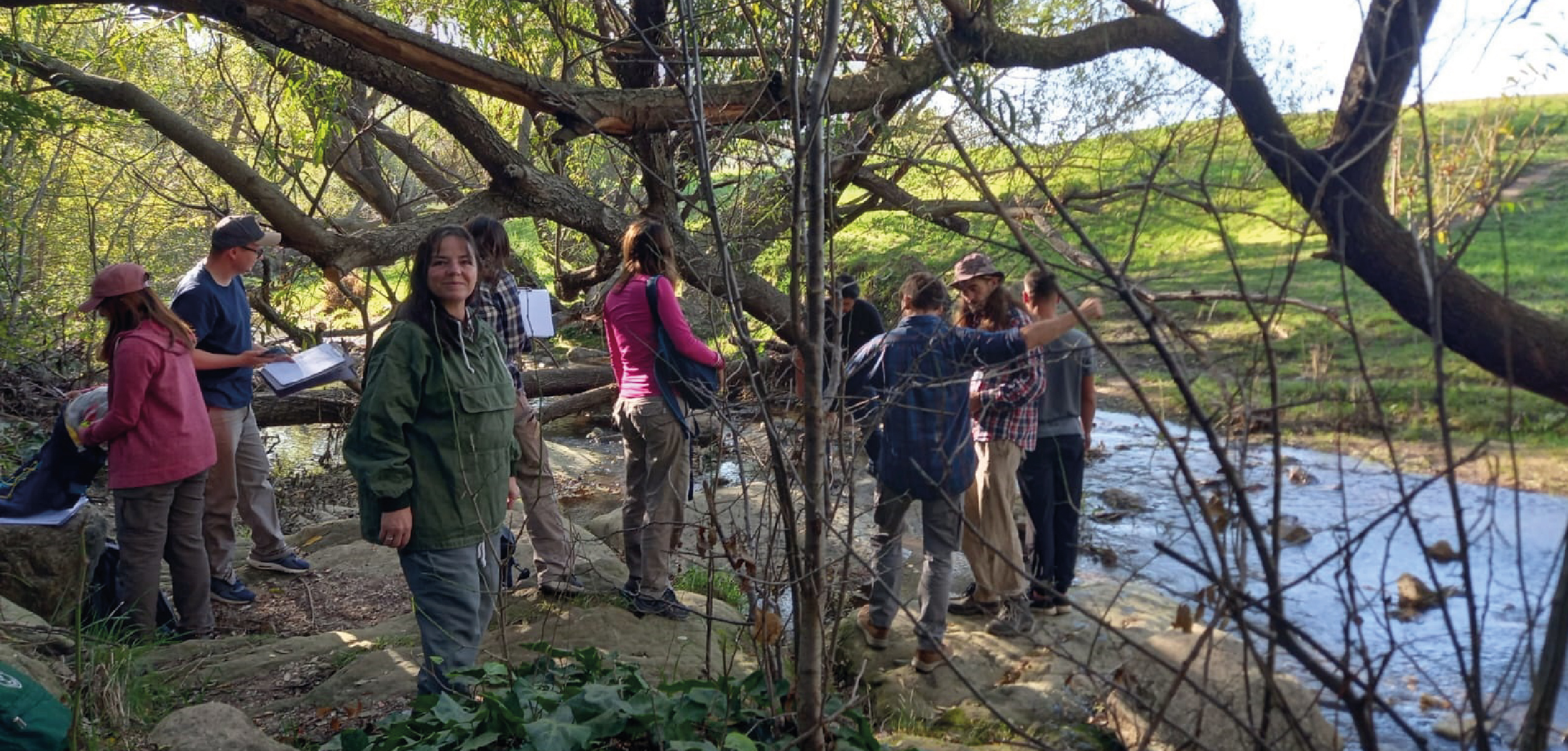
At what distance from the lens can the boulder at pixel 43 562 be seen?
468cm

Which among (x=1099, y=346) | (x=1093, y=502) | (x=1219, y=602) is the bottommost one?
(x=1093, y=502)

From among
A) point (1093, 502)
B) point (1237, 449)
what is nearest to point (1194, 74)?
point (1093, 502)

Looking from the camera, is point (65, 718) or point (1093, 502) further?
point (1093, 502)

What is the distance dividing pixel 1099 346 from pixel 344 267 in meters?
6.14

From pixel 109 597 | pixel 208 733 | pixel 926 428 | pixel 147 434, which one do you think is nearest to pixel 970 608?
pixel 926 428

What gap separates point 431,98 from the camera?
7129 millimetres

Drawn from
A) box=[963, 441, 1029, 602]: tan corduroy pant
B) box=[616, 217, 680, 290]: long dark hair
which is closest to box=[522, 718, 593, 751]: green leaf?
box=[616, 217, 680, 290]: long dark hair

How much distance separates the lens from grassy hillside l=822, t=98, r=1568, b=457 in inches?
77.1

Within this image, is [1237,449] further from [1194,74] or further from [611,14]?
[1194,74]

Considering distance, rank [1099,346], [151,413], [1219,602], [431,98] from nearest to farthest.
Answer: [1099,346]
[1219,602]
[151,413]
[431,98]

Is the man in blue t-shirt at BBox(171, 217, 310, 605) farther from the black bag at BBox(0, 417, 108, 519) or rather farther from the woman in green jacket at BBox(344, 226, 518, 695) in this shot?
the woman in green jacket at BBox(344, 226, 518, 695)

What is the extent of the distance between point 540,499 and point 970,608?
7.69 feet

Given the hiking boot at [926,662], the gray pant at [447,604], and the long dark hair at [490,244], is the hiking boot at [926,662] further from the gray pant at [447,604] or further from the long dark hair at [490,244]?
the long dark hair at [490,244]

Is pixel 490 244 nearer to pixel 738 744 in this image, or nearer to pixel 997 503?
pixel 738 744
